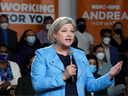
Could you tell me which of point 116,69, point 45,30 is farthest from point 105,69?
point 116,69

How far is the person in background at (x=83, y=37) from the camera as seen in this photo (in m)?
7.04

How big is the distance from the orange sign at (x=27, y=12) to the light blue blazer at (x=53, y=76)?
190 inches

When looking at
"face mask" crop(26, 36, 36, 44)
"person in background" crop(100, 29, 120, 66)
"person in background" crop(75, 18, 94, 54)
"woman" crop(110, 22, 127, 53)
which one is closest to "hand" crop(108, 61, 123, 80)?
"face mask" crop(26, 36, 36, 44)

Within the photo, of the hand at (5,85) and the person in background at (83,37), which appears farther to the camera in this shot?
the person in background at (83,37)

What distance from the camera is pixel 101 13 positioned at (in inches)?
297

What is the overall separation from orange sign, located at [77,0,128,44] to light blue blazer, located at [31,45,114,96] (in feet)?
16.6

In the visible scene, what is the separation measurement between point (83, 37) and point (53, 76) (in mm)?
4860

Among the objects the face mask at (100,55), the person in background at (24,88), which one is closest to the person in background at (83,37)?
the face mask at (100,55)

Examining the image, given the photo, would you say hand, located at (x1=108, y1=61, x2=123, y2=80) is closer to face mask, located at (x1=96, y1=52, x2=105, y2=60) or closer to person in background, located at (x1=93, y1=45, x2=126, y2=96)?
person in background, located at (x1=93, y1=45, x2=126, y2=96)

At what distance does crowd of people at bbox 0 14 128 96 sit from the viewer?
7.67 feet

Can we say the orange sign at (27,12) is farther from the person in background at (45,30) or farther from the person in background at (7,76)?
the person in background at (7,76)

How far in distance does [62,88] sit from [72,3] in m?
5.59

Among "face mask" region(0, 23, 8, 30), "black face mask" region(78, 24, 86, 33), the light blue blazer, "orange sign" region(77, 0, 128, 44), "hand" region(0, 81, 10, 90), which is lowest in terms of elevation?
"hand" region(0, 81, 10, 90)

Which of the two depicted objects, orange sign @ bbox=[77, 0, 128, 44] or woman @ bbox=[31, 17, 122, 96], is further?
orange sign @ bbox=[77, 0, 128, 44]
